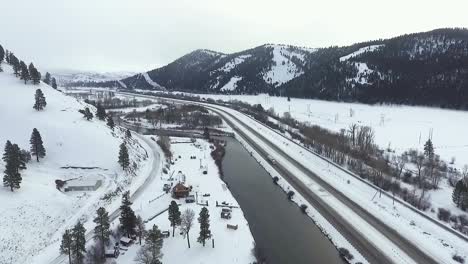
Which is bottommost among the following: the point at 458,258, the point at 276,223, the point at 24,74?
the point at 276,223

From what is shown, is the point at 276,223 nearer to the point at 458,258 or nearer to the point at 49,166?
the point at 458,258

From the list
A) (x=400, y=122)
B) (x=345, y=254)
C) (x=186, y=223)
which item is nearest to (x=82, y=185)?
(x=186, y=223)

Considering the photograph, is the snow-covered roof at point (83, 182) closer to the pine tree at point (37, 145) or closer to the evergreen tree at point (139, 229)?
the pine tree at point (37, 145)

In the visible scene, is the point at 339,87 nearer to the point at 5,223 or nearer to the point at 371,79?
the point at 371,79

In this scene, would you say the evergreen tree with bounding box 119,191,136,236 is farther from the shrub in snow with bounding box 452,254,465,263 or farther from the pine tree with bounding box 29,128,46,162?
the shrub in snow with bounding box 452,254,465,263

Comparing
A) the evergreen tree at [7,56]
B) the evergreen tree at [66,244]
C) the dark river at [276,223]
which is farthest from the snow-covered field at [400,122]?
the evergreen tree at [7,56]

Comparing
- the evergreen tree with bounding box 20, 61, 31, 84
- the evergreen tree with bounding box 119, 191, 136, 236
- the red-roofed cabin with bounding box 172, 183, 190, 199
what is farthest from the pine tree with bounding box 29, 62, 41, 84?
the evergreen tree with bounding box 119, 191, 136, 236

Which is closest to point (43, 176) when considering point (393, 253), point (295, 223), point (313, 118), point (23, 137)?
point (23, 137)
